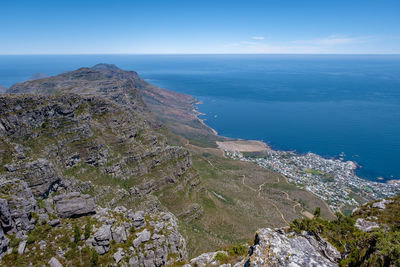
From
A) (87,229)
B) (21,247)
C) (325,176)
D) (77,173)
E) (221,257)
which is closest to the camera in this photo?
(221,257)

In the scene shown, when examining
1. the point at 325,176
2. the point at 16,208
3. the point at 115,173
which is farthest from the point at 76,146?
the point at 325,176

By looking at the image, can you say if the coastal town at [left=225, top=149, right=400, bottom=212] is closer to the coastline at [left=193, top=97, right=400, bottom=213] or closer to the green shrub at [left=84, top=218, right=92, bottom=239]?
the coastline at [left=193, top=97, right=400, bottom=213]

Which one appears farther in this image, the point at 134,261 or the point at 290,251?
the point at 134,261

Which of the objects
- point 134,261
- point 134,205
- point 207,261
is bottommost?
point 134,205

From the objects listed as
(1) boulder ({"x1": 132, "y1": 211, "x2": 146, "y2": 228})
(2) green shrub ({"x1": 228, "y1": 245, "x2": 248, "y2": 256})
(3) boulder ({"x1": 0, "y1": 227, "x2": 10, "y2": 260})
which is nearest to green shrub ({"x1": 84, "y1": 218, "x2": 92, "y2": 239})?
(1) boulder ({"x1": 132, "y1": 211, "x2": 146, "y2": 228})

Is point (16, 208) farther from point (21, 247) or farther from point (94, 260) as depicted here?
point (94, 260)

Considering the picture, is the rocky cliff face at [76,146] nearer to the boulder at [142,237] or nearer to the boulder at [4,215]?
the boulder at [4,215]
